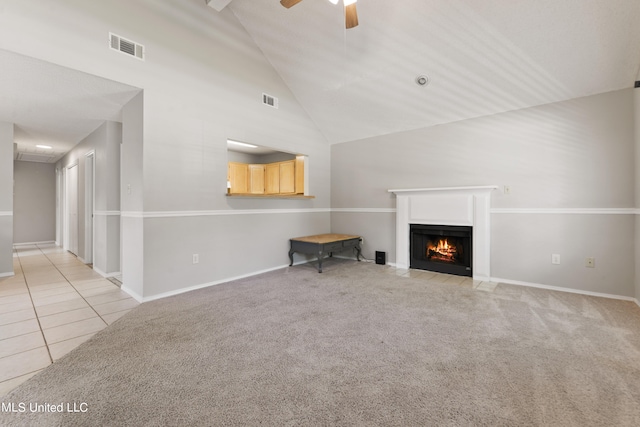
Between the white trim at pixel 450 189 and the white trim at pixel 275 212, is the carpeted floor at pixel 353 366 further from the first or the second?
the white trim at pixel 450 189

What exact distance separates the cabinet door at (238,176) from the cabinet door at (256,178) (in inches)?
4.1

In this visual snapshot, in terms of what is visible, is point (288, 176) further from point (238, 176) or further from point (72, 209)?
point (72, 209)

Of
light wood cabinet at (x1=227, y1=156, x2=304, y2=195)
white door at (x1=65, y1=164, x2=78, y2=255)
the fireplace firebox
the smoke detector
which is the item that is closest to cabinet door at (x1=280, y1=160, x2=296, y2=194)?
light wood cabinet at (x1=227, y1=156, x2=304, y2=195)

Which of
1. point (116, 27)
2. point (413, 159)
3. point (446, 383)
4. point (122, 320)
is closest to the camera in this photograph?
point (446, 383)

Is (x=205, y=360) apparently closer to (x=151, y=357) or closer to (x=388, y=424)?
(x=151, y=357)

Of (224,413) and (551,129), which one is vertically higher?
(551,129)

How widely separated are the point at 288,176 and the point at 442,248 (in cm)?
339

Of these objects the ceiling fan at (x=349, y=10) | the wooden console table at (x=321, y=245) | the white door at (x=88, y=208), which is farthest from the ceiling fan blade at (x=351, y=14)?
the white door at (x=88, y=208)

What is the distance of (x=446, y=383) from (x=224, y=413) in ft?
4.24

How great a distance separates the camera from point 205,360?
1904mm

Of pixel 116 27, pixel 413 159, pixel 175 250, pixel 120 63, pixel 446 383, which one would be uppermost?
pixel 116 27

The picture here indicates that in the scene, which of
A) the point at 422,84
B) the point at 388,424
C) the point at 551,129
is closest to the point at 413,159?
the point at 422,84

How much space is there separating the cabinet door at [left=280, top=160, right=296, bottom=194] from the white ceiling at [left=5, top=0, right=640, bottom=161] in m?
1.59

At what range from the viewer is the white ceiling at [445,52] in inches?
106
